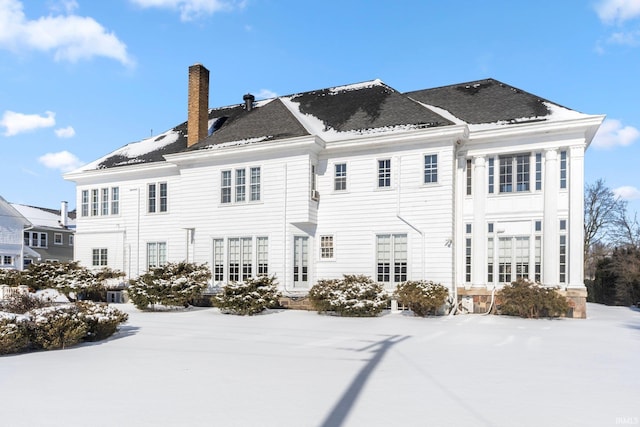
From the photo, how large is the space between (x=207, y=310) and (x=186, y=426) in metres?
14.5

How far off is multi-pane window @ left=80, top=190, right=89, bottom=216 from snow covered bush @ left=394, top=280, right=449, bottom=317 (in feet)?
60.4

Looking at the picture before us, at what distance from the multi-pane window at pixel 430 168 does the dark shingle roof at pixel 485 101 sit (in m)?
2.64

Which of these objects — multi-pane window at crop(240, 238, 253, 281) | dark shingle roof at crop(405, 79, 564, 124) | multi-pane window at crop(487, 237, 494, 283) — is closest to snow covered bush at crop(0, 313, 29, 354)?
multi-pane window at crop(240, 238, 253, 281)

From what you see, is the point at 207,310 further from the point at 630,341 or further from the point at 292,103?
the point at 630,341

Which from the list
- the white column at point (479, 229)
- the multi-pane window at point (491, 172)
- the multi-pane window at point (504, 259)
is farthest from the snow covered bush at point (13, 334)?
the multi-pane window at point (491, 172)

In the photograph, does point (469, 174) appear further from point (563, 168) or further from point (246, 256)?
point (246, 256)

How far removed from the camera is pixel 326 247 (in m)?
19.8

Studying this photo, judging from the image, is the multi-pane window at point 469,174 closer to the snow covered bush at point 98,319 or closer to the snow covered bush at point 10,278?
the snow covered bush at point 98,319

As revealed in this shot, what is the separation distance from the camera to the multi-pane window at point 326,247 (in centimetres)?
1973

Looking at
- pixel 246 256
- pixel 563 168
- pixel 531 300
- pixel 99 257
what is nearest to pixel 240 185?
pixel 246 256

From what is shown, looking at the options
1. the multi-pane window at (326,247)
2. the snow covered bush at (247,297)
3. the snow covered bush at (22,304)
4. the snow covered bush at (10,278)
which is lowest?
the snow covered bush at (10,278)

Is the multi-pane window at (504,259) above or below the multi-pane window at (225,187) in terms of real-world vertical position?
below

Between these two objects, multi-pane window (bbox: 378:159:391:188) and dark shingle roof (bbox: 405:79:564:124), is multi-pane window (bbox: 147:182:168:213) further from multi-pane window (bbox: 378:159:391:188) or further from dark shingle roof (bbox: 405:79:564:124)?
dark shingle roof (bbox: 405:79:564:124)

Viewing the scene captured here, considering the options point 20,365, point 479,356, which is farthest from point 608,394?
point 20,365
